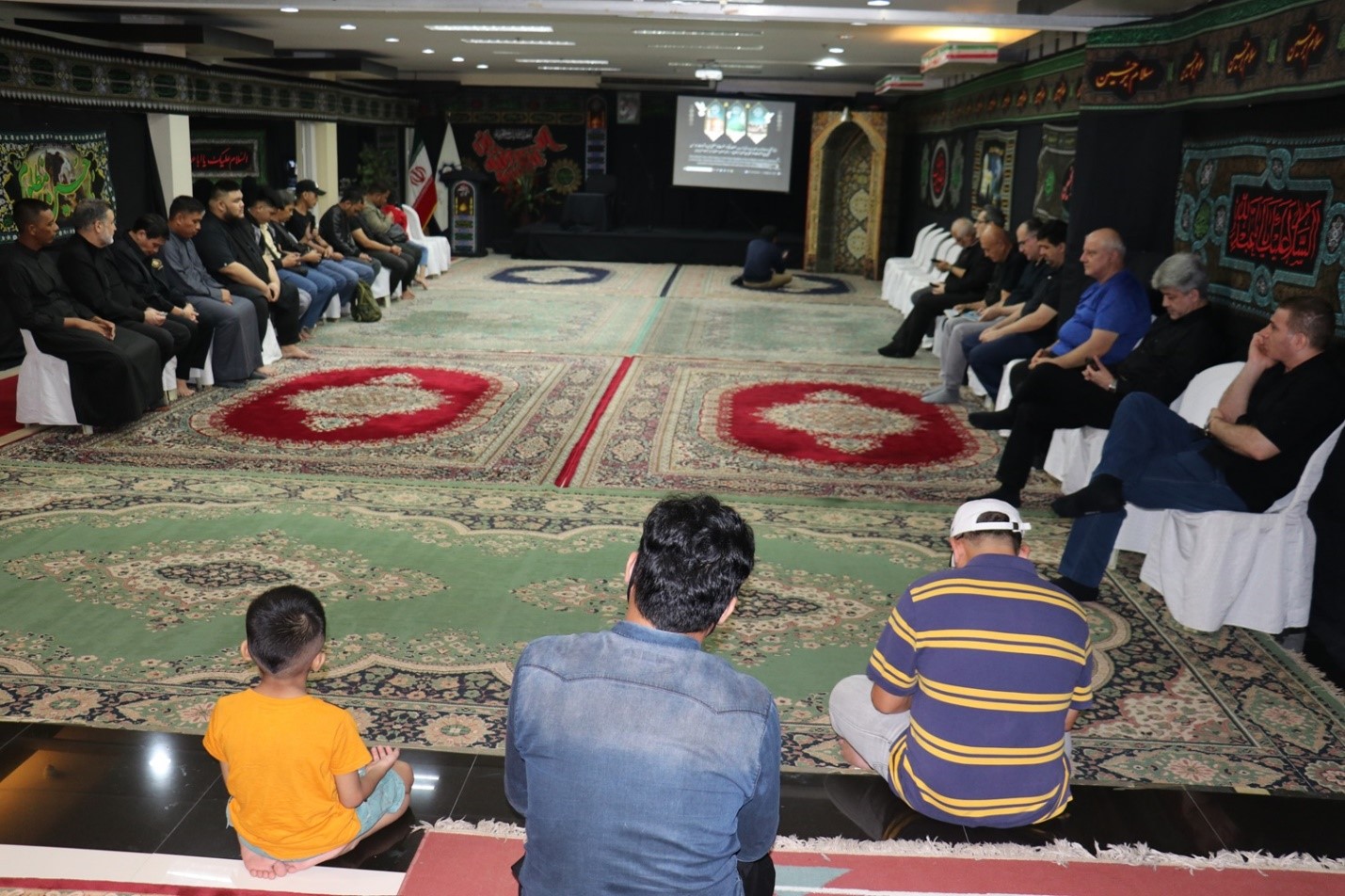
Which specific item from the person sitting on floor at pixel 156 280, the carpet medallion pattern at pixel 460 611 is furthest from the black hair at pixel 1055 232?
the person sitting on floor at pixel 156 280

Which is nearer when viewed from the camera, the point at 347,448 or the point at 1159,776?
the point at 1159,776

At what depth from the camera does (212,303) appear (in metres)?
6.81

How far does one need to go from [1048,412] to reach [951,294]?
3.70 m

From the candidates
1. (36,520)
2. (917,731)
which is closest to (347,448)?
(36,520)

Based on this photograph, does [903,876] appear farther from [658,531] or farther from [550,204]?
[550,204]

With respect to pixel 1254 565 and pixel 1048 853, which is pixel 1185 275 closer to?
pixel 1254 565

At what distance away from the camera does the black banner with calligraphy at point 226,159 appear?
39.1 ft

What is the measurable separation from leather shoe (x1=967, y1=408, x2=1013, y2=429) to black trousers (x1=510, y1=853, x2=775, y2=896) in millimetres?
3529

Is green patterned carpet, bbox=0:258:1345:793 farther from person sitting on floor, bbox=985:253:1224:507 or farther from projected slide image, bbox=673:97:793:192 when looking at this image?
projected slide image, bbox=673:97:793:192

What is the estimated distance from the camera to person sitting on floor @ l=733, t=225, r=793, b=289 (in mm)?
12445

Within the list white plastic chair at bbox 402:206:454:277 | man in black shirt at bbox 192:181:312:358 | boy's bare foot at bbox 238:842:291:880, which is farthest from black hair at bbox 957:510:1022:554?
white plastic chair at bbox 402:206:454:277

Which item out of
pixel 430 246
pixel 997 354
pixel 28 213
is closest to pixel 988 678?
pixel 997 354

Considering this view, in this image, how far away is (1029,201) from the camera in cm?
874

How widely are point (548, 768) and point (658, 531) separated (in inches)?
14.3
